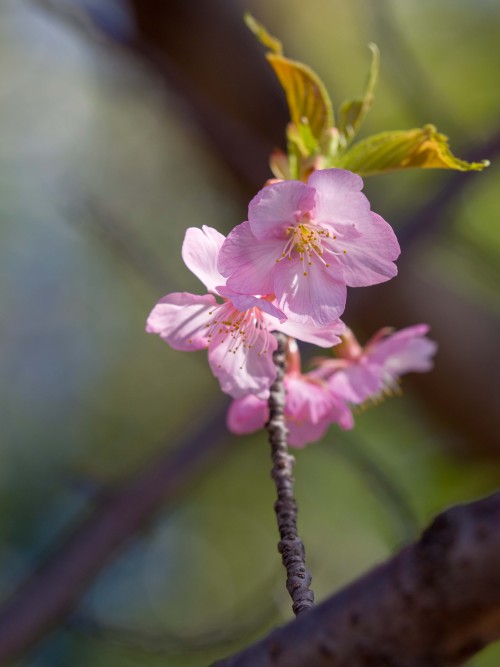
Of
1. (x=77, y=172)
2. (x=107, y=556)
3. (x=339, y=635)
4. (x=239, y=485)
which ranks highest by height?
(x=339, y=635)

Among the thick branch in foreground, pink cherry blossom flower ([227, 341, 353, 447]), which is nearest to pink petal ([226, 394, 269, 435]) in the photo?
pink cherry blossom flower ([227, 341, 353, 447])

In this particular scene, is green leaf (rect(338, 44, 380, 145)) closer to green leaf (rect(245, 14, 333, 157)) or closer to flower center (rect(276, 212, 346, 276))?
green leaf (rect(245, 14, 333, 157))

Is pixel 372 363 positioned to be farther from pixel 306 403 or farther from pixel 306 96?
pixel 306 96

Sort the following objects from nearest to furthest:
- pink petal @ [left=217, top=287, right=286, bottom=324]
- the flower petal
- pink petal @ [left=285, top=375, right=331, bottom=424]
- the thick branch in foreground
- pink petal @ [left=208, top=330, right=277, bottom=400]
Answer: the thick branch in foreground
pink petal @ [left=217, top=287, right=286, bottom=324]
pink petal @ [left=208, top=330, right=277, bottom=400]
pink petal @ [left=285, top=375, right=331, bottom=424]
the flower petal

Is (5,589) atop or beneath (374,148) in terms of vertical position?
beneath

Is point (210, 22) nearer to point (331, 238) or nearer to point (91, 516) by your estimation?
point (91, 516)

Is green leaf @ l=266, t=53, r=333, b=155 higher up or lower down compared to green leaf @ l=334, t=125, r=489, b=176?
higher up

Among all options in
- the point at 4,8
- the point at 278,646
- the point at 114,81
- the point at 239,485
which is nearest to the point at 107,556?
the point at 278,646

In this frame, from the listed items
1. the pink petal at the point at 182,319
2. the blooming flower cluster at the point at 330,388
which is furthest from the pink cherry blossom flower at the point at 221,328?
the blooming flower cluster at the point at 330,388
